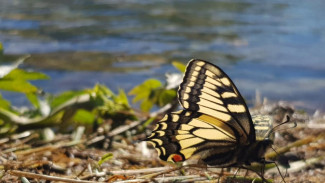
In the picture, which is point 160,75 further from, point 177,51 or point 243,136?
point 243,136

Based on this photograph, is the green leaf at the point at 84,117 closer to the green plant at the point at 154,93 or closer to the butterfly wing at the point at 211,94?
the green plant at the point at 154,93

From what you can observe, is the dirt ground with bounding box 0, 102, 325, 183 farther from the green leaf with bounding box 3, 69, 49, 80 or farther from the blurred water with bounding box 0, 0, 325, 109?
the blurred water with bounding box 0, 0, 325, 109

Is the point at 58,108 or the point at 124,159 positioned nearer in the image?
the point at 124,159

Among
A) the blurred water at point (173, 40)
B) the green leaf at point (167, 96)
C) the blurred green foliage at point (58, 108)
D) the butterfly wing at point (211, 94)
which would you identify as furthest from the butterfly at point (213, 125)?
the blurred water at point (173, 40)

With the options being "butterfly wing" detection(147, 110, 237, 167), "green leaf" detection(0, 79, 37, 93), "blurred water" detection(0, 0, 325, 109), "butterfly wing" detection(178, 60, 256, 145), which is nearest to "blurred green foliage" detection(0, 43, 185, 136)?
"green leaf" detection(0, 79, 37, 93)

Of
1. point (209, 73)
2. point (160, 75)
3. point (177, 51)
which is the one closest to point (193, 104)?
point (209, 73)

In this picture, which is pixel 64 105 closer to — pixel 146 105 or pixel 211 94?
pixel 146 105

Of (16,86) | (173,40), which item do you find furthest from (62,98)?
(173,40)
